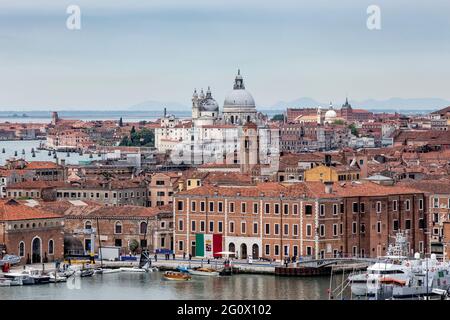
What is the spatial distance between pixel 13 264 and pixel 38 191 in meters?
9.57

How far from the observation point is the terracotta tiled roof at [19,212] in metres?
28.2

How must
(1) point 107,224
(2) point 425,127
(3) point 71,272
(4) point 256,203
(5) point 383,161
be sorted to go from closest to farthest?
(3) point 71,272
(4) point 256,203
(1) point 107,224
(5) point 383,161
(2) point 425,127

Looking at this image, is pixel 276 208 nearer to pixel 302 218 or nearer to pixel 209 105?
pixel 302 218

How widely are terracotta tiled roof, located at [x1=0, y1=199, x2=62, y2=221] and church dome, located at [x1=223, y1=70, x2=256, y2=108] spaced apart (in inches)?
2082

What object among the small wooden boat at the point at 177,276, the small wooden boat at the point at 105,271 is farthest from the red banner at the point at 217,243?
the small wooden boat at the point at 177,276

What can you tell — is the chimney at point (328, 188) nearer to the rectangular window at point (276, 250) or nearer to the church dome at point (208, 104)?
the rectangular window at point (276, 250)

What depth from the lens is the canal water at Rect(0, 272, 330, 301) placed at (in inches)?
910

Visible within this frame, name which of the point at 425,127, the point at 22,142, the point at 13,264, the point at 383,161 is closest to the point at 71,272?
the point at 13,264

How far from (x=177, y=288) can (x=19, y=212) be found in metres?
4.95

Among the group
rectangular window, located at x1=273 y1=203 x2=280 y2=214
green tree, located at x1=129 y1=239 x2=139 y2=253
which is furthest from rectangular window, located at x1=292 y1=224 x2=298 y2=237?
green tree, located at x1=129 y1=239 x2=139 y2=253

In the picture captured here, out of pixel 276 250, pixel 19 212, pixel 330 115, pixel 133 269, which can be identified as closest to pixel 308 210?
pixel 276 250

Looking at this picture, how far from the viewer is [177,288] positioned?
24719mm
